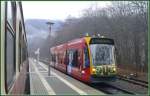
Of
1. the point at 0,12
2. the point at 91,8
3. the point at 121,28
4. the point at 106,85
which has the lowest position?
the point at 106,85

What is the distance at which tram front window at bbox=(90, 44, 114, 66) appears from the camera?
24203 mm

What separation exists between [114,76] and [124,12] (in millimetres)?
25463

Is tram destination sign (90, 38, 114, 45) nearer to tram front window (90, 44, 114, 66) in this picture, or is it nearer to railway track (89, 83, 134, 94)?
tram front window (90, 44, 114, 66)

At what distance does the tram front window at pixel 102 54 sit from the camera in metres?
24.2

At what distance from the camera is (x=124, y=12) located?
48594mm

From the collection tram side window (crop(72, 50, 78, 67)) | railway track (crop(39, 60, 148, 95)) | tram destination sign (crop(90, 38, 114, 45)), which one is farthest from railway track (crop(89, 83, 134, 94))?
tram destination sign (crop(90, 38, 114, 45))

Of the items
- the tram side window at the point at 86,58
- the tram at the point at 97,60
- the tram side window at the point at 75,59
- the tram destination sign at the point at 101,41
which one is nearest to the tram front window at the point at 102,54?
the tram at the point at 97,60

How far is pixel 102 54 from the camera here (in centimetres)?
2434

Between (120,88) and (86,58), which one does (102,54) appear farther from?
(120,88)

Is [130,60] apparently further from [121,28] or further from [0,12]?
[0,12]

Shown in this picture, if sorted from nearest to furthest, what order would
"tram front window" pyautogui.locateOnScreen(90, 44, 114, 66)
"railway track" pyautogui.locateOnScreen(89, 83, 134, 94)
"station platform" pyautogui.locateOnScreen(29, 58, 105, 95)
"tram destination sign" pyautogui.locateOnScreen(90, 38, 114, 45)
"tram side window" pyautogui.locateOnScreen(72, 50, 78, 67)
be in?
"station platform" pyautogui.locateOnScreen(29, 58, 105, 95), "railway track" pyautogui.locateOnScreen(89, 83, 134, 94), "tram front window" pyautogui.locateOnScreen(90, 44, 114, 66), "tram destination sign" pyautogui.locateOnScreen(90, 38, 114, 45), "tram side window" pyautogui.locateOnScreen(72, 50, 78, 67)

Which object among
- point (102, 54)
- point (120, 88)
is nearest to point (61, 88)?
point (102, 54)

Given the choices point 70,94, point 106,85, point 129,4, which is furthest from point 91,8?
point 70,94

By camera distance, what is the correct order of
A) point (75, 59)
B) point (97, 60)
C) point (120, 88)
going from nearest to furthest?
point (120, 88) < point (97, 60) < point (75, 59)
